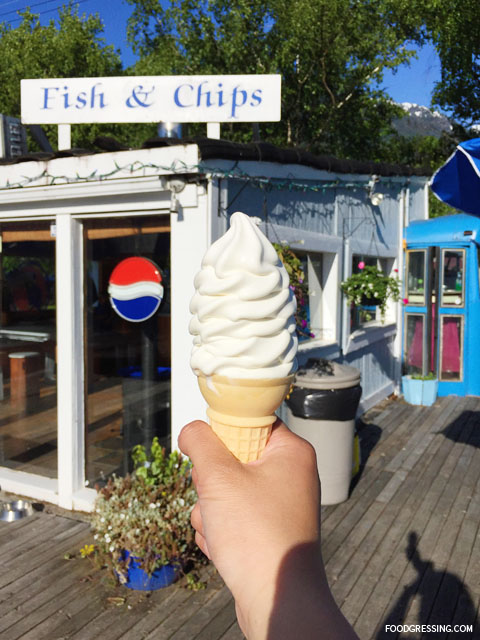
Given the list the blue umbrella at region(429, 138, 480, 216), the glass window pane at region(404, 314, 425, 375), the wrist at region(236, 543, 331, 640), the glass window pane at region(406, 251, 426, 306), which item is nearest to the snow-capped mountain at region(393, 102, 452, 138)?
the glass window pane at region(406, 251, 426, 306)

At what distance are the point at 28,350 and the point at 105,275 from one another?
1.62 m

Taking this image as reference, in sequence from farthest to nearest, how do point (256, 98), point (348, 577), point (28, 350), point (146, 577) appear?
point (28, 350) → point (256, 98) → point (348, 577) → point (146, 577)

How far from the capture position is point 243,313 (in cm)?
179

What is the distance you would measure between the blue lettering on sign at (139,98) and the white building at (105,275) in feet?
2.18

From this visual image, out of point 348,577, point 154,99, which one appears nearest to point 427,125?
point 154,99

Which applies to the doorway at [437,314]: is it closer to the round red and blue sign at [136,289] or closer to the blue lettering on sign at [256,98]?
the blue lettering on sign at [256,98]

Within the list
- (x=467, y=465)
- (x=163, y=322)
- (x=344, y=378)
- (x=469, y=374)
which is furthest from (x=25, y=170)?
(x=469, y=374)

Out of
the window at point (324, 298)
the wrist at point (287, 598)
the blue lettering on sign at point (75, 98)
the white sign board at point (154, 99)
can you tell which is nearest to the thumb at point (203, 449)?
the wrist at point (287, 598)

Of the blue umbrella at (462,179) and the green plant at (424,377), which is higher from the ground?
the blue umbrella at (462,179)

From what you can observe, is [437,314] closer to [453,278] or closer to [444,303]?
[444,303]

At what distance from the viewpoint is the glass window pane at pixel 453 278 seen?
33.2 feet

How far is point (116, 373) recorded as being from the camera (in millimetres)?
5695

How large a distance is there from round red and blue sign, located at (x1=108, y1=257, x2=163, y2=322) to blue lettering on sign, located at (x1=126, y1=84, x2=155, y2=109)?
4.91 feet

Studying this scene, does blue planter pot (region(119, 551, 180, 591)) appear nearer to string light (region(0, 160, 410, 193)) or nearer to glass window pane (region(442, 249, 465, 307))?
string light (region(0, 160, 410, 193))
